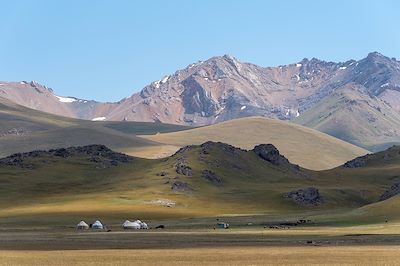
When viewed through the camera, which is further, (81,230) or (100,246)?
(81,230)

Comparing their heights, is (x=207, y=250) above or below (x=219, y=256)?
below

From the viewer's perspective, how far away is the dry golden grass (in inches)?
3381

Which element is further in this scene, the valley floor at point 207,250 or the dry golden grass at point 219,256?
the valley floor at point 207,250

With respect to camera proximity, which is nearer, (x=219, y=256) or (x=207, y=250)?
(x=219, y=256)

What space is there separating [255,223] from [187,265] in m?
111

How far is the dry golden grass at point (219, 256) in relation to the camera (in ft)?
282

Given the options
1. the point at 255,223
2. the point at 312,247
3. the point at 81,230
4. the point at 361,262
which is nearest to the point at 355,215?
the point at 255,223

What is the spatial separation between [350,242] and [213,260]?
3831 cm

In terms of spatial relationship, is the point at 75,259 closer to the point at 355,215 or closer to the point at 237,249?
the point at 237,249

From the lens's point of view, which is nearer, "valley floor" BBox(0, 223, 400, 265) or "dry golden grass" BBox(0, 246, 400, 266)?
"dry golden grass" BBox(0, 246, 400, 266)

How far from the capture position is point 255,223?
19275 cm

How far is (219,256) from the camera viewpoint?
94125 millimetres

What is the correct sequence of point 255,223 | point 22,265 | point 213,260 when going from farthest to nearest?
1. point 255,223
2. point 213,260
3. point 22,265

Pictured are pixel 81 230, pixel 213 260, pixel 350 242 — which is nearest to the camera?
pixel 213 260
